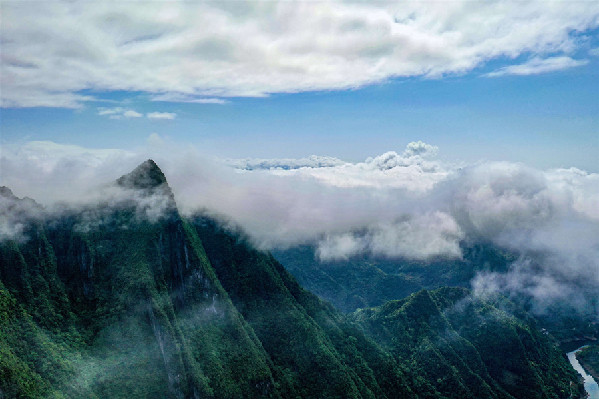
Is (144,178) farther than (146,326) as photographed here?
Yes

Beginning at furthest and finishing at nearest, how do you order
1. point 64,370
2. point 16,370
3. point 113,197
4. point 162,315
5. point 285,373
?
1. point 113,197
2. point 285,373
3. point 162,315
4. point 64,370
5. point 16,370

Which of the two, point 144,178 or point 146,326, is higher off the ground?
point 144,178

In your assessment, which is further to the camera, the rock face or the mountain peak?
the mountain peak

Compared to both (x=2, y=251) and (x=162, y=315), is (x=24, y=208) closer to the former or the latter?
(x=2, y=251)

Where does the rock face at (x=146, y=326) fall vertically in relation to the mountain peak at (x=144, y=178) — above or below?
below

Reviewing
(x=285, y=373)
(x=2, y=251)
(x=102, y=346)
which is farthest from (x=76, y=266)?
(x=285, y=373)

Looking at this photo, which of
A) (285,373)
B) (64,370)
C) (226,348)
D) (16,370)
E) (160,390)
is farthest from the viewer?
(285,373)

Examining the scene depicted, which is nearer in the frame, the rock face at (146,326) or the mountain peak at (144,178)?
the rock face at (146,326)

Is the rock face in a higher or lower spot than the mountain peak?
lower
